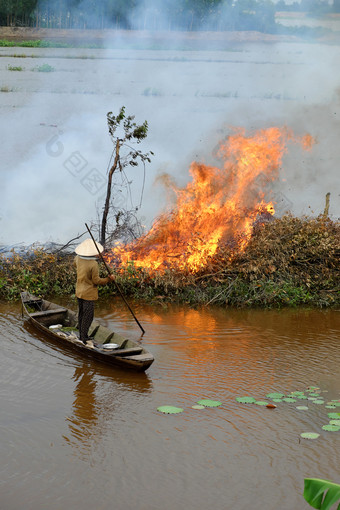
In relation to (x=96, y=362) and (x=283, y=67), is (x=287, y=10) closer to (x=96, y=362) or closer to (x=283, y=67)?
(x=283, y=67)

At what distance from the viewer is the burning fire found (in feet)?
39.9

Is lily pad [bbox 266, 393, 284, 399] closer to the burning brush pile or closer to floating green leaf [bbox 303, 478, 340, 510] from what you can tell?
floating green leaf [bbox 303, 478, 340, 510]

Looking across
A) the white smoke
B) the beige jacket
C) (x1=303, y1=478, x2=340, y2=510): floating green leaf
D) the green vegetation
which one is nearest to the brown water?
the beige jacket

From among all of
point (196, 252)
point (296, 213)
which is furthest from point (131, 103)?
point (196, 252)

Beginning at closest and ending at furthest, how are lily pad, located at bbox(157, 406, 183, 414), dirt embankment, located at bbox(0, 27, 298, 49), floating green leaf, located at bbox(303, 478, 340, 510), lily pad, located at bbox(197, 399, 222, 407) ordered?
floating green leaf, located at bbox(303, 478, 340, 510), lily pad, located at bbox(157, 406, 183, 414), lily pad, located at bbox(197, 399, 222, 407), dirt embankment, located at bbox(0, 27, 298, 49)

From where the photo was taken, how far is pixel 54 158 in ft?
61.4

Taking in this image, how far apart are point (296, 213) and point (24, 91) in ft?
33.7

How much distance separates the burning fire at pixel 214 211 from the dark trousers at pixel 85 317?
334cm

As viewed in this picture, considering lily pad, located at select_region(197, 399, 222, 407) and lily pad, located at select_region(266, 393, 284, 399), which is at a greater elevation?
lily pad, located at select_region(266, 393, 284, 399)

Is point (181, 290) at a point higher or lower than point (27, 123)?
lower

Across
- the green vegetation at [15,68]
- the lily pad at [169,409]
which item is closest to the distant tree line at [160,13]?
the green vegetation at [15,68]

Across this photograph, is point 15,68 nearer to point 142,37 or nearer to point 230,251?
point 142,37

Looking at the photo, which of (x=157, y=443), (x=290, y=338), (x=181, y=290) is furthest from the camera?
(x=181, y=290)

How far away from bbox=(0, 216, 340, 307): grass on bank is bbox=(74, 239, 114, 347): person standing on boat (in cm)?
299
